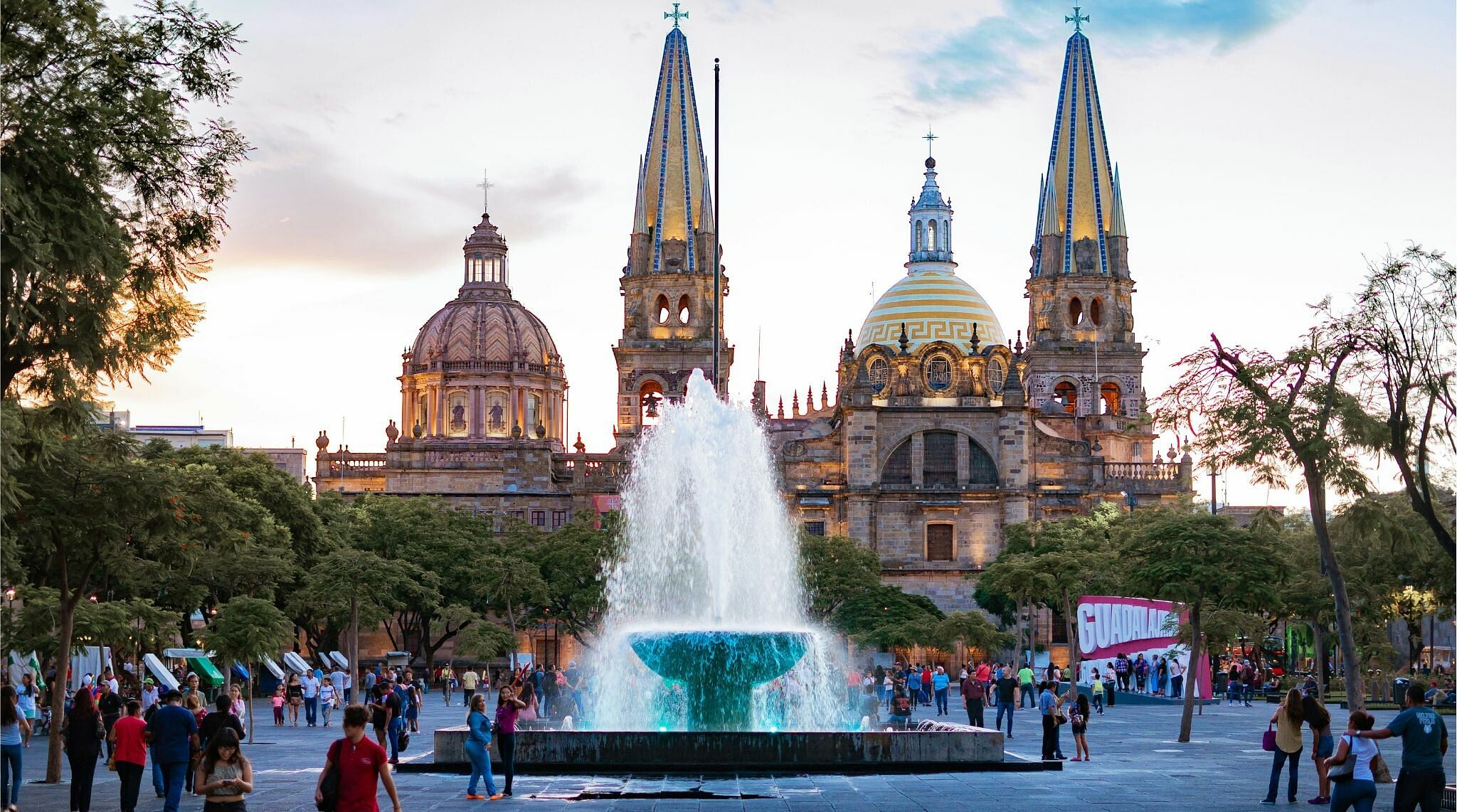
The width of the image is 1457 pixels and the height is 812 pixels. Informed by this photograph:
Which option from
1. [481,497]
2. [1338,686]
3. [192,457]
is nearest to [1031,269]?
[481,497]

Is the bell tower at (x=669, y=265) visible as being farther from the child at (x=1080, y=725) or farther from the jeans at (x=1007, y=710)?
the child at (x=1080, y=725)

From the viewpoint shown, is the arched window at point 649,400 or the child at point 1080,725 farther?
the arched window at point 649,400

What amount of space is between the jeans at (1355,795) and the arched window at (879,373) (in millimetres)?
78414

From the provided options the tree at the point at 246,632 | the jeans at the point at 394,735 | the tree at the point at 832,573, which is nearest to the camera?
the jeans at the point at 394,735

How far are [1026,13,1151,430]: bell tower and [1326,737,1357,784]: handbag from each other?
277 ft

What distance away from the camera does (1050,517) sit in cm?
9362

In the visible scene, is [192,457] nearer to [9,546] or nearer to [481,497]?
[481,497]

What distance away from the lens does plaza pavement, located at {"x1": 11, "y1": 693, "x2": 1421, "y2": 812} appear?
21.4 m

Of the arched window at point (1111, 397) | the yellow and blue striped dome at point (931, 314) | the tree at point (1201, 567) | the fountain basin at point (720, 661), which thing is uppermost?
the yellow and blue striped dome at point (931, 314)

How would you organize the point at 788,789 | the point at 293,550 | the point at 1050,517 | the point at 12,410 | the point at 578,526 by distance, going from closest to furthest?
1. the point at 12,410
2. the point at 788,789
3. the point at 293,550
4. the point at 578,526
5. the point at 1050,517

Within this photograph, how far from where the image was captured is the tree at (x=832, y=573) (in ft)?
260

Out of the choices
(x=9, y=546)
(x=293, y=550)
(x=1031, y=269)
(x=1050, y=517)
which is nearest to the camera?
(x=9, y=546)

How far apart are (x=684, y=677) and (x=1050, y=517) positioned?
68.1 meters

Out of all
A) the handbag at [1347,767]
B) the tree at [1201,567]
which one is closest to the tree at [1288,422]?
the tree at [1201,567]
